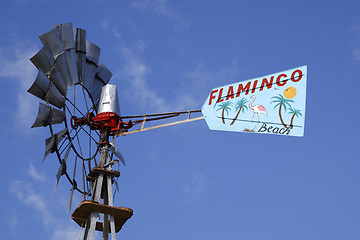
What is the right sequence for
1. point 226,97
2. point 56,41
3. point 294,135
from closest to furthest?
point 294,135 → point 226,97 → point 56,41

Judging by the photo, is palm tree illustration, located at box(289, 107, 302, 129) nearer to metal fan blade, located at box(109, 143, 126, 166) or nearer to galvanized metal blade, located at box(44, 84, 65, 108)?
metal fan blade, located at box(109, 143, 126, 166)

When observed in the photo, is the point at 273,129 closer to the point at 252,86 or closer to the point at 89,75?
the point at 252,86

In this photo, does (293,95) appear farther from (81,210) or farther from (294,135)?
(81,210)

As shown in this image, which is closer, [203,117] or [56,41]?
[203,117]

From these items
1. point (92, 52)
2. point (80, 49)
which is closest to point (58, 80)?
point (80, 49)

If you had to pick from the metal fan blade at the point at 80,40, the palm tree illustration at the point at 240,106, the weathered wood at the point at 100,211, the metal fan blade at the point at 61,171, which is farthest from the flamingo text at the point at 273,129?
the metal fan blade at the point at 80,40

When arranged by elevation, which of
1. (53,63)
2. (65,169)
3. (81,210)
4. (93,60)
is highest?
(93,60)

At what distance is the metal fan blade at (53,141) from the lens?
18.2 m

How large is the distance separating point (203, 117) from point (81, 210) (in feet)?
13.0

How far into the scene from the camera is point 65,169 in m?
18.7

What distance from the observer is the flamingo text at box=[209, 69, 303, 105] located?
1715cm

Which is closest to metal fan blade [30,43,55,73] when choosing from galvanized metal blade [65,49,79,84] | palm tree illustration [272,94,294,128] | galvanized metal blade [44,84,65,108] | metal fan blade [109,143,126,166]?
galvanized metal blade [44,84,65,108]

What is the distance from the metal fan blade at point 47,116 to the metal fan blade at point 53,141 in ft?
1.14

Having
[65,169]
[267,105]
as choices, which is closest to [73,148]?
[65,169]
